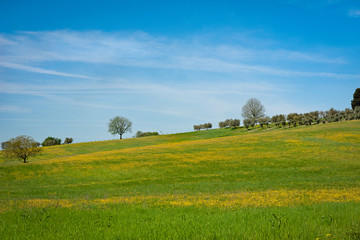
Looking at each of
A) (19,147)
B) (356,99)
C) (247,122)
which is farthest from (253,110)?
(19,147)

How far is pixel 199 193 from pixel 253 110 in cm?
10892

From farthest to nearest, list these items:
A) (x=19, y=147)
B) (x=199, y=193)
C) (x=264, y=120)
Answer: (x=264, y=120) → (x=19, y=147) → (x=199, y=193)

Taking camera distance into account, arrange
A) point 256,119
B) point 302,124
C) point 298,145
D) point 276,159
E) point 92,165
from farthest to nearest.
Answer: point 256,119 → point 302,124 → point 298,145 → point 92,165 → point 276,159

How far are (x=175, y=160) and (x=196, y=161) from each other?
3.88 meters

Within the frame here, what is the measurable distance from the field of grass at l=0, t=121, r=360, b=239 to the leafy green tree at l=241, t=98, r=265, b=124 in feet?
190

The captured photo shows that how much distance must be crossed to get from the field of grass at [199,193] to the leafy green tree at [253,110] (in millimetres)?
57869

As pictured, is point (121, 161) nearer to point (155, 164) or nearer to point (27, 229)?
point (155, 164)

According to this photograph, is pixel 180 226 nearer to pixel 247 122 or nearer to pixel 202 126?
pixel 247 122

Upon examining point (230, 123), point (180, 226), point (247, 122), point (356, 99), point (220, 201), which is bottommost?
point (220, 201)

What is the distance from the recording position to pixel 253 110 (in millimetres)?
122188

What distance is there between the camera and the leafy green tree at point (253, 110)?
121375mm

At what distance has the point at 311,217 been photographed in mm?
8711

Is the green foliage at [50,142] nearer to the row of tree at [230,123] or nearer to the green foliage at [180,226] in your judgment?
the row of tree at [230,123]

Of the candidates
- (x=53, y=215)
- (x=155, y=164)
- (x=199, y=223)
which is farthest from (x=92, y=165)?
(x=199, y=223)
